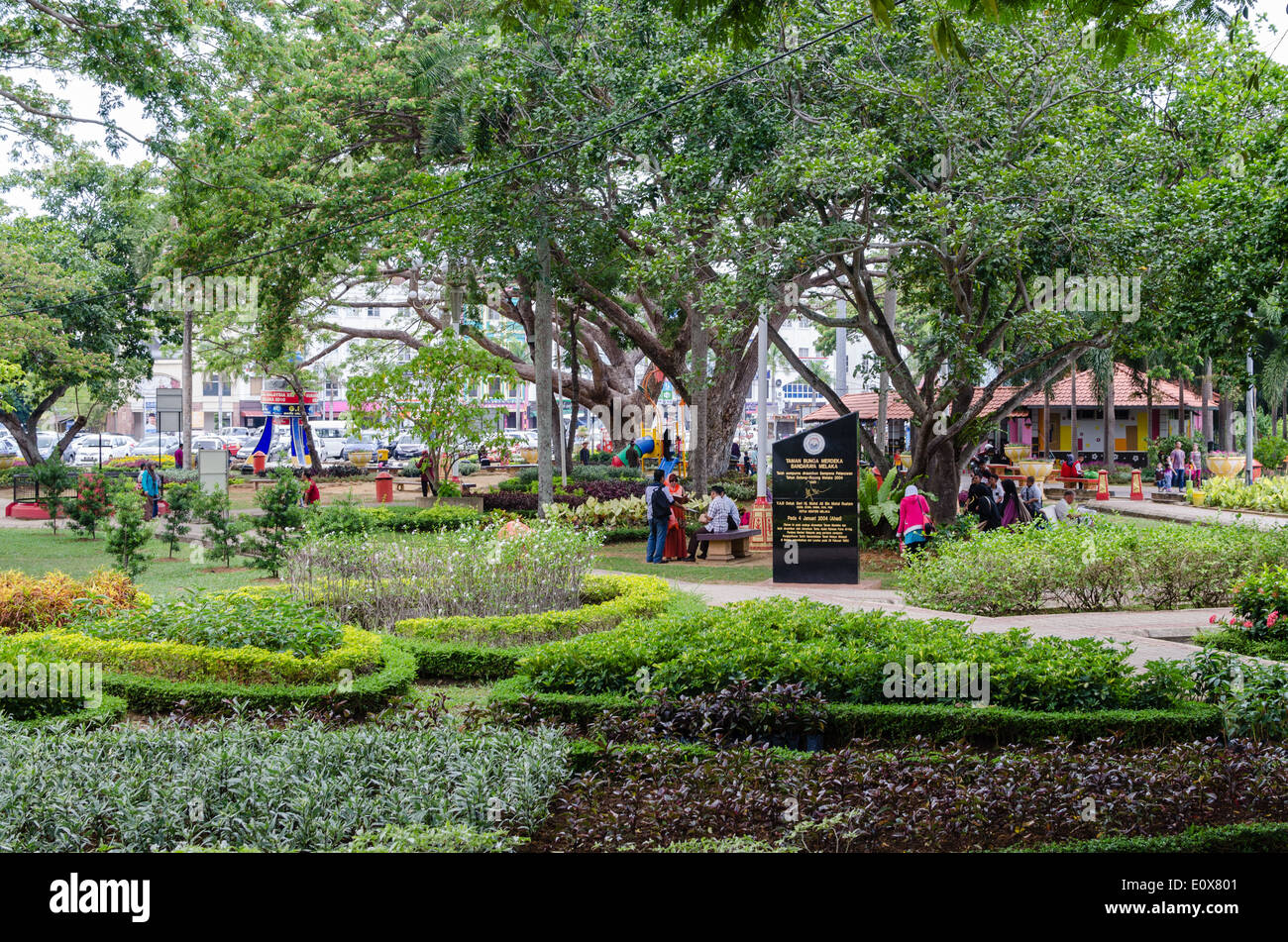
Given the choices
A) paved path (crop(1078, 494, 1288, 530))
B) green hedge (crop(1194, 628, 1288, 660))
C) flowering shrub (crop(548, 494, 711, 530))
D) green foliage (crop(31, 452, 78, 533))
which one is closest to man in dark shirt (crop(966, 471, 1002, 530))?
flowering shrub (crop(548, 494, 711, 530))

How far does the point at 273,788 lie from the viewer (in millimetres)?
5328

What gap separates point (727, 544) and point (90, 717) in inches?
476

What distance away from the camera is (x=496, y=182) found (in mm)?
19000

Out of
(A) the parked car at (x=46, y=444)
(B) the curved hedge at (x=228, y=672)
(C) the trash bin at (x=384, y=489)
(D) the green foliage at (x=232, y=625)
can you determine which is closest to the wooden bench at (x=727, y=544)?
(D) the green foliage at (x=232, y=625)

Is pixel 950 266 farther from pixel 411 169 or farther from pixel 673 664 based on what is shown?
pixel 411 169

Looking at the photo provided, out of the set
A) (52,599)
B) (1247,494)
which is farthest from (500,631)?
(1247,494)

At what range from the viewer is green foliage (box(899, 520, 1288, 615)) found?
1211 cm

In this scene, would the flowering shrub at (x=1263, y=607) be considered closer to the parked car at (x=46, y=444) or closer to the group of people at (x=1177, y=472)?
the group of people at (x=1177, y=472)

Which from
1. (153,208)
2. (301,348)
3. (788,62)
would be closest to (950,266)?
(788,62)

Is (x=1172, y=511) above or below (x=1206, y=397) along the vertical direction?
below

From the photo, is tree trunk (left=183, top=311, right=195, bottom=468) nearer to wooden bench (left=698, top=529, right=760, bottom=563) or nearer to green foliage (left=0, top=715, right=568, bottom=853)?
wooden bench (left=698, top=529, right=760, bottom=563)

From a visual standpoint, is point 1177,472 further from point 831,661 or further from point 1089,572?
point 831,661

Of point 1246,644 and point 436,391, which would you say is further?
point 436,391
